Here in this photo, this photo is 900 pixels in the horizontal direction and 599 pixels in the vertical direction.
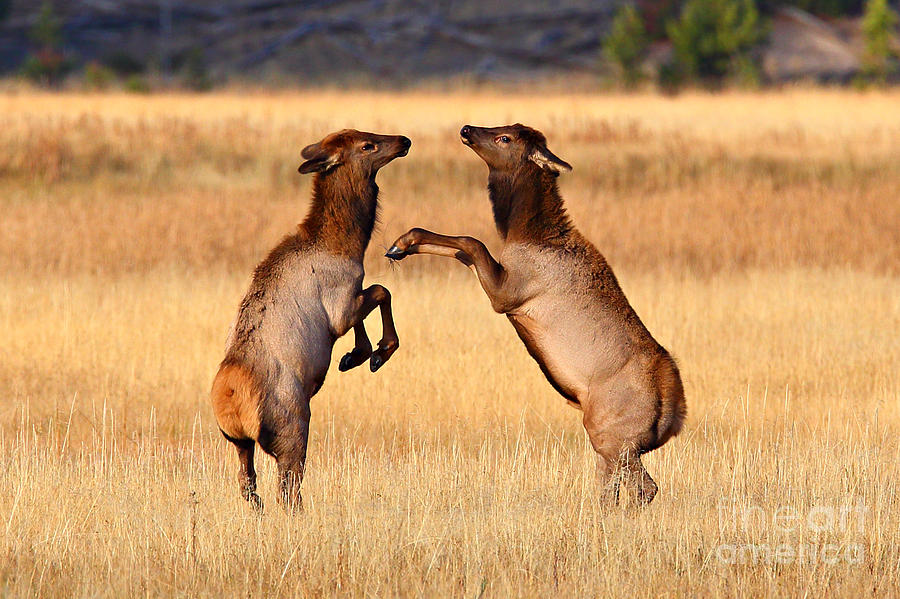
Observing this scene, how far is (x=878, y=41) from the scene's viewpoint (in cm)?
5156

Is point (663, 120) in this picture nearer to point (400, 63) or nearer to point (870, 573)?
point (870, 573)

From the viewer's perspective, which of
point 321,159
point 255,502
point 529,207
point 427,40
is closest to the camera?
point 255,502

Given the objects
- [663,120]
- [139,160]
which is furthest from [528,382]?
[663,120]

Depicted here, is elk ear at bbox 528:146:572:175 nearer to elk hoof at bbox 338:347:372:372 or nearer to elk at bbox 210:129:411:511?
elk at bbox 210:129:411:511

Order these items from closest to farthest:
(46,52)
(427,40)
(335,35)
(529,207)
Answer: (529,207), (46,52), (335,35), (427,40)

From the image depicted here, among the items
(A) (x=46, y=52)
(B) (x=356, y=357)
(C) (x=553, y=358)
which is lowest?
(A) (x=46, y=52)

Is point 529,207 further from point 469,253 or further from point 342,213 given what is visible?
point 342,213

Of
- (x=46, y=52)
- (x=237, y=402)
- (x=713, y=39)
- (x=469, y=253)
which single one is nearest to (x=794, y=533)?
(x=469, y=253)

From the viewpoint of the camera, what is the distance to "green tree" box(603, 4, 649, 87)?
167ft

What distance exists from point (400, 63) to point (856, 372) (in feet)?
168

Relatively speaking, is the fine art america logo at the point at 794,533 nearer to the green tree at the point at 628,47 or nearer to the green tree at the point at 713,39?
the green tree at the point at 713,39

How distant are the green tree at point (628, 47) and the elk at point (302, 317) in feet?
144

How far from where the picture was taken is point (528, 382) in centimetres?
1091

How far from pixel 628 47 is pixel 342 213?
4543 centimetres
